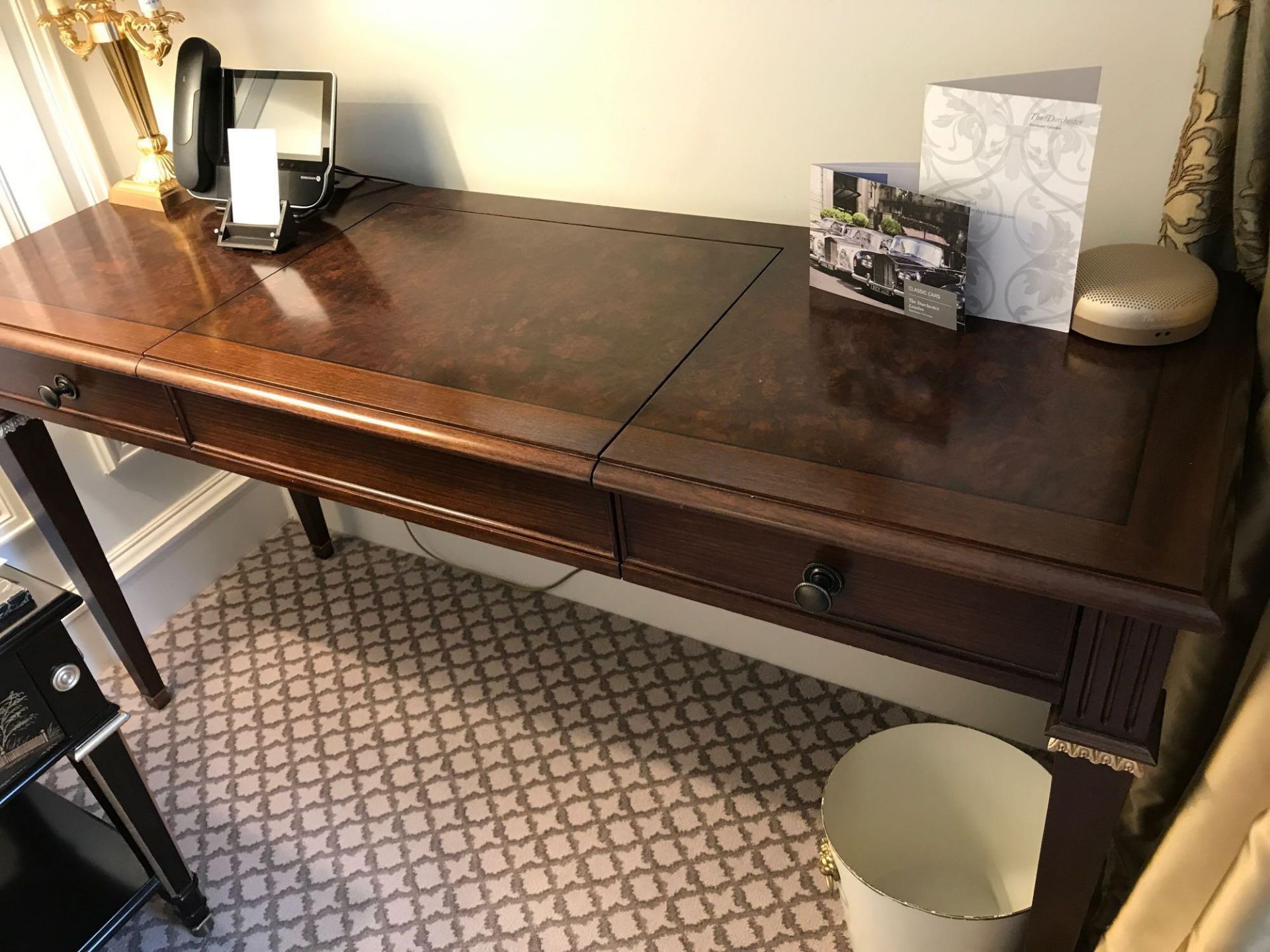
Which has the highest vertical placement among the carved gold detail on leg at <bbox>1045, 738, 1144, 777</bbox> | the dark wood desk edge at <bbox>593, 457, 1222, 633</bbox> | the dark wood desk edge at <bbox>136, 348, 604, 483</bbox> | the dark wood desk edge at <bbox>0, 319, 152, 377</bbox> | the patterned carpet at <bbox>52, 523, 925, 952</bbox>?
the dark wood desk edge at <bbox>0, 319, 152, 377</bbox>

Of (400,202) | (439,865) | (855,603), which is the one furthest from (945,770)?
Result: (400,202)

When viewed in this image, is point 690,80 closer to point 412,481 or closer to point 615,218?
point 615,218

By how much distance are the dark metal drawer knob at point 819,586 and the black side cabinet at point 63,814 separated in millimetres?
886

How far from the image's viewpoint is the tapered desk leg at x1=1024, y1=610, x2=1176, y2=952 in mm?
824

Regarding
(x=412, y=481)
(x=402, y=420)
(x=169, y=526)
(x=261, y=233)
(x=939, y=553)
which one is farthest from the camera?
(x=169, y=526)

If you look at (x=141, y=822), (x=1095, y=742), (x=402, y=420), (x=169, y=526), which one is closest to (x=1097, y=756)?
(x=1095, y=742)

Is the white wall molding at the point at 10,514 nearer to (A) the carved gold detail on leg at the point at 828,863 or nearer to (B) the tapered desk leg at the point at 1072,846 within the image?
(A) the carved gold detail on leg at the point at 828,863

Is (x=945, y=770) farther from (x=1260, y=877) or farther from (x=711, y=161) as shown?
(x=711, y=161)

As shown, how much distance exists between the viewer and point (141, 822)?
53.4 inches

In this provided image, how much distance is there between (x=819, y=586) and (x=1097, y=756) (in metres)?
0.29

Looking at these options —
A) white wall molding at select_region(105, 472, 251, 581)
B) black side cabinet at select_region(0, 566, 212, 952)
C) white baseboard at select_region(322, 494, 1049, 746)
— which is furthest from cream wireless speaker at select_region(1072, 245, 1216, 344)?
white wall molding at select_region(105, 472, 251, 581)

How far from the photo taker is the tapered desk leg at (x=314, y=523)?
2.12 m

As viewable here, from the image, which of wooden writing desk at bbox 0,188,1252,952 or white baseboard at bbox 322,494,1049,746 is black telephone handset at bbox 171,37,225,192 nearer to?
wooden writing desk at bbox 0,188,1252,952

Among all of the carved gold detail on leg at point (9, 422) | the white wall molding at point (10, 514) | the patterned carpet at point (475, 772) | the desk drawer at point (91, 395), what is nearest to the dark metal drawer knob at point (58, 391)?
the desk drawer at point (91, 395)
